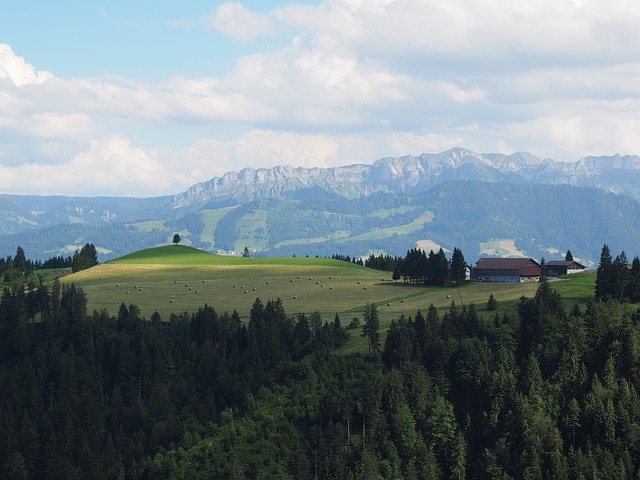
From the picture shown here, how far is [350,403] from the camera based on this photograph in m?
143

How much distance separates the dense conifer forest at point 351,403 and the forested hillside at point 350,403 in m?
0.28

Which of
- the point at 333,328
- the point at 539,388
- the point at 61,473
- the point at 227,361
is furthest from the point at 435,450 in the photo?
the point at 61,473

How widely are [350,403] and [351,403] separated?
0.69 ft

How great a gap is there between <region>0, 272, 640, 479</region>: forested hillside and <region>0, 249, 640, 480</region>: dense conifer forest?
0.92 ft

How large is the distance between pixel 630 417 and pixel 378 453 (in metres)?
37.9

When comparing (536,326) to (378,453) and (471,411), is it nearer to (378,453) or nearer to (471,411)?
(471,411)

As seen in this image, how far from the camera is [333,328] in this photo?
172 metres

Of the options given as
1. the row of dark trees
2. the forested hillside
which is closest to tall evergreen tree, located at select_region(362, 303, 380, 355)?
the forested hillside

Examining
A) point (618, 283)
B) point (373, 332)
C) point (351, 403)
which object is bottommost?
point (351, 403)

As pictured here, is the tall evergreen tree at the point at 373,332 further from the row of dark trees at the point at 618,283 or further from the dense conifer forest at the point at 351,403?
the row of dark trees at the point at 618,283

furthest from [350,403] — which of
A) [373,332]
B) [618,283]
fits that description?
[618,283]

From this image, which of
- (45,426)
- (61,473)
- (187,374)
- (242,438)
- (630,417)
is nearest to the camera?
(630,417)

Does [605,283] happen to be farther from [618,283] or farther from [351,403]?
[351,403]

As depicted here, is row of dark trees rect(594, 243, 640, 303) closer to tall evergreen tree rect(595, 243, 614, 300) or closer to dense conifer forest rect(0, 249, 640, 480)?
tall evergreen tree rect(595, 243, 614, 300)
